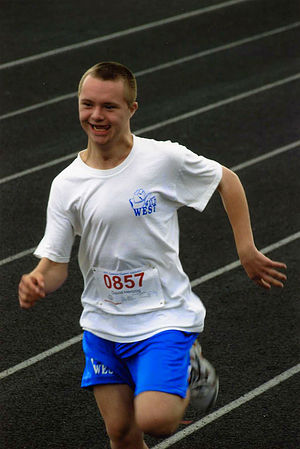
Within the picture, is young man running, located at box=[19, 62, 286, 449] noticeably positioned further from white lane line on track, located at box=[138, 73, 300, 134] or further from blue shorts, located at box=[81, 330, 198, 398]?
white lane line on track, located at box=[138, 73, 300, 134]

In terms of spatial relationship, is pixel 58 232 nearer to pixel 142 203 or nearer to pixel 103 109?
pixel 142 203

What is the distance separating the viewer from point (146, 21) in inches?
526

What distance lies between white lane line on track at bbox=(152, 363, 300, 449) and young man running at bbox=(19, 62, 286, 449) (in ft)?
2.74

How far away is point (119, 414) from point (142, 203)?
92cm

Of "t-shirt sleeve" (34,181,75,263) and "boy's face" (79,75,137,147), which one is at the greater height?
"boy's face" (79,75,137,147)

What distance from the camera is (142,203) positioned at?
3.49 metres

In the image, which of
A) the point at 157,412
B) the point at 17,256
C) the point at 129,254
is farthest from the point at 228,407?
the point at 17,256

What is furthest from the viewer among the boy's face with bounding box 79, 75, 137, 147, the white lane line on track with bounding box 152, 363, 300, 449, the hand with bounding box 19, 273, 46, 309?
the white lane line on track with bounding box 152, 363, 300, 449

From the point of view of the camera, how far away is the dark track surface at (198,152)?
478 cm

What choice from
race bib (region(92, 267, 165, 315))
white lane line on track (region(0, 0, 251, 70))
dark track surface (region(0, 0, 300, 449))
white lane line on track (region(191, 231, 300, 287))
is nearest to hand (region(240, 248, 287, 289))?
race bib (region(92, 267, 165, 315))

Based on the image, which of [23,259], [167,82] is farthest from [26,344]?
[167,82]

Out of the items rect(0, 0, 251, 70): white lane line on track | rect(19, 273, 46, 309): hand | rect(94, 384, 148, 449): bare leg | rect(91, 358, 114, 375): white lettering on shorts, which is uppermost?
rect(19, 273, 46, 309): hand

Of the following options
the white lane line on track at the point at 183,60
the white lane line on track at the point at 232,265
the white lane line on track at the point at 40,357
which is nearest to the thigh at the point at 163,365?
the white lane line on track at the point at 40,357

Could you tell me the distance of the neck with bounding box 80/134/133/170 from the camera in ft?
11.6
